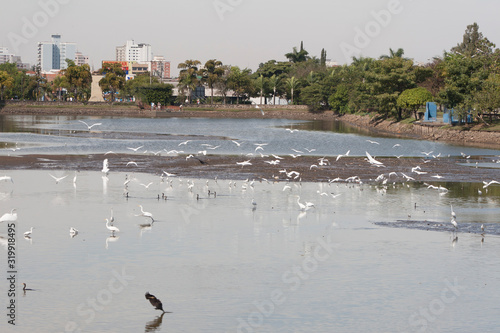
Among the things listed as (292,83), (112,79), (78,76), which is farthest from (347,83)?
(78,76)

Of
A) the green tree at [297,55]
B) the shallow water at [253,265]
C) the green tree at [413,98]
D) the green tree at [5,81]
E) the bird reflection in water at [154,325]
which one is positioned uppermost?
the green tree at [297,55]

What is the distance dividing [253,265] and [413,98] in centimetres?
6897

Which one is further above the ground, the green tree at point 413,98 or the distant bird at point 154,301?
the green tree at point 413,98

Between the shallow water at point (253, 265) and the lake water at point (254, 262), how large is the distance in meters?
0.05

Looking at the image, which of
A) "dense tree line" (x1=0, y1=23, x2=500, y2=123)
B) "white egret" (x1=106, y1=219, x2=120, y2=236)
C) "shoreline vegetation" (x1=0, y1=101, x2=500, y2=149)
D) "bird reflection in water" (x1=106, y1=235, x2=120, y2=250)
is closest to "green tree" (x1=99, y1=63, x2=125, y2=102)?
"dense tree line" (x1=0, y1=23, x2=500, y2=123)

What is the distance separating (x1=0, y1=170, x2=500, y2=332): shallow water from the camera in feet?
47.8

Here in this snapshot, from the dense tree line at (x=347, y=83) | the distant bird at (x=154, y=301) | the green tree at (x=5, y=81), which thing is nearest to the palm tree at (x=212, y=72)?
the dense tree line at (x=347, y=83)

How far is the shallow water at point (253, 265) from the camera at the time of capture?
1455 cm

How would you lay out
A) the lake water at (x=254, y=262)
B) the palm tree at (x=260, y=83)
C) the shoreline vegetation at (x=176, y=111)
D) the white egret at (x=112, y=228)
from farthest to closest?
the palm tree at (x=260, y=83) < the shoreline vegetation at (x=176, y=111) < the white egret at (x=112, y=228) < the lake water at (x=254, y=262)

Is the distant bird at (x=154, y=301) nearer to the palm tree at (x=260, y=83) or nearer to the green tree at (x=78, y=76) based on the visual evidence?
the palm tree at (x=260, y=83)

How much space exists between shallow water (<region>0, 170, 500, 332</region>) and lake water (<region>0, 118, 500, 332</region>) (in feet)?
0.16

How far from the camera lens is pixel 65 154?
46062 mm

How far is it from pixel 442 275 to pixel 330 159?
2738cm

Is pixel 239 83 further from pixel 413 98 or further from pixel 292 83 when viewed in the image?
pixel 413 98
